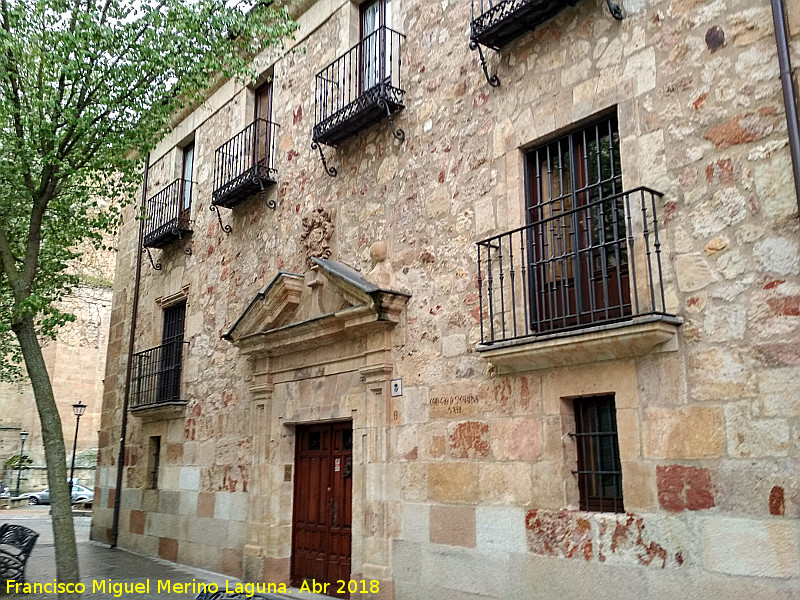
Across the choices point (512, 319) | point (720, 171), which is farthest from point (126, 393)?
point (720, 171)

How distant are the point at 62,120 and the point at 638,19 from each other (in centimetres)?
563

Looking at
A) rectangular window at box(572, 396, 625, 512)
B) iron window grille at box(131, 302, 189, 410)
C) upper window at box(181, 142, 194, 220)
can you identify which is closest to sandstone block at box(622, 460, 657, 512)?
rectangular window at box(572, 396, 625, 512)

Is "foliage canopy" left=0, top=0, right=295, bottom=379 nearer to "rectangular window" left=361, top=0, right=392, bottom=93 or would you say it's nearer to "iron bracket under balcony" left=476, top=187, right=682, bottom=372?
"rectangular window" left=361, top=0, right=392, bottom=93

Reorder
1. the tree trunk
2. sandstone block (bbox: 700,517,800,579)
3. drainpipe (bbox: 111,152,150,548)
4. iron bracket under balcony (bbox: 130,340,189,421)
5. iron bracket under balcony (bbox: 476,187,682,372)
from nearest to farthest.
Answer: sandstone block (bbox: 700,517,800,579)
iron bracket under balcony (bbox: 476,187,682,372)
the tree trunk
iron bracket under balcony (bbox: 130,340,189,421)
drainpipe (bbox: 111,152,150,548)

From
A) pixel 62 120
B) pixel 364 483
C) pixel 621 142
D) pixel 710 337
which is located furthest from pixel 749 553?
pixel 62 120

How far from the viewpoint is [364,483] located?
22.9ft

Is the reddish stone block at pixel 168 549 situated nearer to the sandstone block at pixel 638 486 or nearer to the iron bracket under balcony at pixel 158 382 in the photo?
the iron bracket under balcony at pixel 158 382

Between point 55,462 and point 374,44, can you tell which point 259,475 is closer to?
point 55,462

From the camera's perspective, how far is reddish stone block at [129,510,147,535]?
430 inches

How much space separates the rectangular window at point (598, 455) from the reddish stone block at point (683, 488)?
1.35 feet

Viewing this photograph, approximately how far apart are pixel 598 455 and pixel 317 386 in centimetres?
345

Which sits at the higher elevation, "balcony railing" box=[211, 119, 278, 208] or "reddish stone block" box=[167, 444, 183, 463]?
"balcony railing" box=[211, 119, 278, 208]

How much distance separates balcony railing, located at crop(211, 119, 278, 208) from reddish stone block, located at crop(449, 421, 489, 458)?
14.6ft

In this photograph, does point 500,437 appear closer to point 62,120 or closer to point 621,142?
point 621,142
